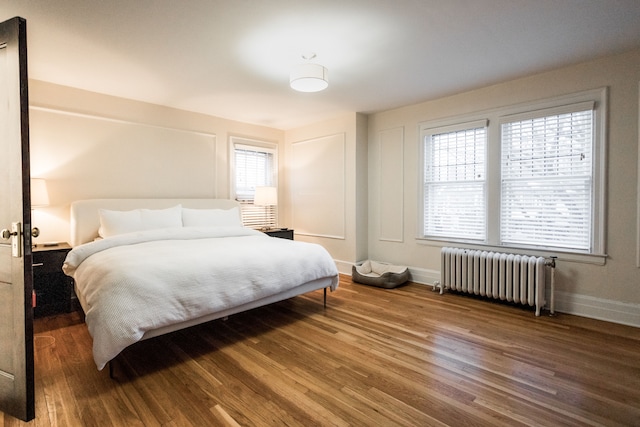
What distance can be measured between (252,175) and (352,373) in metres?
3.93

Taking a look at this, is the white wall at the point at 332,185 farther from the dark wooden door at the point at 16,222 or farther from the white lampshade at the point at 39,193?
the dark wooden door at the point at 16,222

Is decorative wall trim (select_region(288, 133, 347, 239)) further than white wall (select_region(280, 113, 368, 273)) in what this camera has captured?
Yes

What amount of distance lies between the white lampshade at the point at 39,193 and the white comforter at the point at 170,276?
96 centimetres

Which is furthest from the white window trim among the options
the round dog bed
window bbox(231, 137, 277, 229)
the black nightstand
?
the round dog bed

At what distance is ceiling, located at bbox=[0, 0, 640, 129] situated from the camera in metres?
2.16

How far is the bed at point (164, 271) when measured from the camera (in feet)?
6.41

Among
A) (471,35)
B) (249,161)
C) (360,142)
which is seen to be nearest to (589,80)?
(471,35)

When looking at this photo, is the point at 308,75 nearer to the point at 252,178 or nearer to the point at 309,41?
the point at 309,41

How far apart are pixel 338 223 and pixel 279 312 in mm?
2080

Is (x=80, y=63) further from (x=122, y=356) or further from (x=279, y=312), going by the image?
(x=279, y=312)

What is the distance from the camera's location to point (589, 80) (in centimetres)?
305

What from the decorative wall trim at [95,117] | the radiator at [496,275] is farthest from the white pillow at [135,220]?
the radiator at [496,275]

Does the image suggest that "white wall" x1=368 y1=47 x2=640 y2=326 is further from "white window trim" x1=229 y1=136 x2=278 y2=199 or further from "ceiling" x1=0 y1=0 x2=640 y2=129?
"white window trim" x1=229 y1=136 x2=278 y2=199

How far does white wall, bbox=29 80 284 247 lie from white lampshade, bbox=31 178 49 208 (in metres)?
0.35
